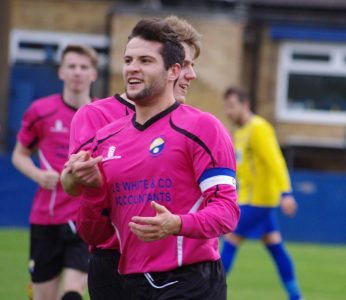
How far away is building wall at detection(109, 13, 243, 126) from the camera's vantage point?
23953 millimetres

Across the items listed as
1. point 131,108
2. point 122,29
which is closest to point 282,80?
point 122,29

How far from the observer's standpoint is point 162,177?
4887 mm

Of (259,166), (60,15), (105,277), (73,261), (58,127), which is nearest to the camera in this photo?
(105,277)

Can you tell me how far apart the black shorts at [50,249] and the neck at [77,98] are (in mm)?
966

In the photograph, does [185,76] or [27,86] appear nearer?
[185,76]

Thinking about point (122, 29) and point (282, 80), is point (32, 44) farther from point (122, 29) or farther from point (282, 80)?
point (282, 80)

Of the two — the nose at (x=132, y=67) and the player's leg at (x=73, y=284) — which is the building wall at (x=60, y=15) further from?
the nose at (x=132, y=67)

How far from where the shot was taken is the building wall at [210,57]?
23953 millimetres

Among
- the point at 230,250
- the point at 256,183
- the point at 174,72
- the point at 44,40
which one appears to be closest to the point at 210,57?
the point at 44,40

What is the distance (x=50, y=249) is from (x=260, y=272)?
5755mm

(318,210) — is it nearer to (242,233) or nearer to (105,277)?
(242,233)

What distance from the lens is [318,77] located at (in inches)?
1048

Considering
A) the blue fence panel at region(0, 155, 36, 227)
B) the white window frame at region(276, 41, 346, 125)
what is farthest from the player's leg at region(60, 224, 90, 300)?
the white window frame at region(276, 41, 346, 125)

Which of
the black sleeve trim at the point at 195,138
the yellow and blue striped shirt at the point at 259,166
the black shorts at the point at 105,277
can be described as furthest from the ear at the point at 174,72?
the yellow and blue striped shirt at the point at 259,166
